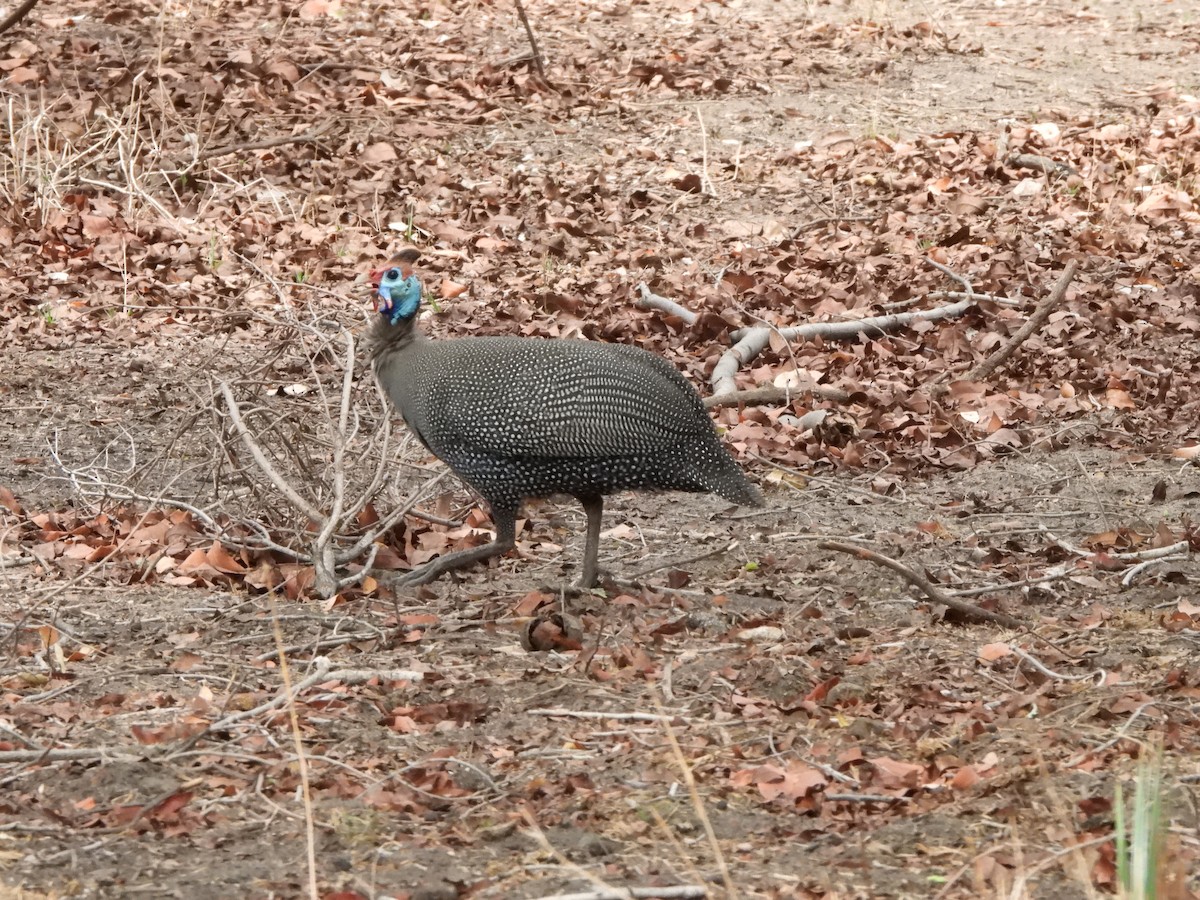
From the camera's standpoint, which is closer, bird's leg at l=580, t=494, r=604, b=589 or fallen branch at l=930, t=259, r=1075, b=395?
bird's leg at l=580, t=494, r=604, b=589

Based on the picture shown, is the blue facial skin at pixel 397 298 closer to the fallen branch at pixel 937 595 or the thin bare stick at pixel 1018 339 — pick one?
the fallen branch at pixel 937 595

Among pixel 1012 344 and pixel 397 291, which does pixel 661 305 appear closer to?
pixel 1012 344

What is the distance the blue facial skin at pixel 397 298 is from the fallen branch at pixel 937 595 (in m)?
1.46

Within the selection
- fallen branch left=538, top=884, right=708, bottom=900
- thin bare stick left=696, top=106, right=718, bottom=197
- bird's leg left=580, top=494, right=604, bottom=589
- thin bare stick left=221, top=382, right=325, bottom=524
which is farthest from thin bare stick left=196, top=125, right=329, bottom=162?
fallen branch left=538, top=884, right=708, bottom=900

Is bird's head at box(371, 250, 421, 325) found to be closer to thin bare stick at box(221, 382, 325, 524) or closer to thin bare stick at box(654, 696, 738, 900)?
thin bare stick at box(221, 382, 325, 524)

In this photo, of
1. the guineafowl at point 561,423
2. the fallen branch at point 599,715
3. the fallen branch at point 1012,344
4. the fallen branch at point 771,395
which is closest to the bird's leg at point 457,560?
the guineafowl at point 561,423

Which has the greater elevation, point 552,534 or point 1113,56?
point 1113,56

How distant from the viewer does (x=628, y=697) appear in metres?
3.67

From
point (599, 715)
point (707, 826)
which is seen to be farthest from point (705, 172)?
point (707, 826)

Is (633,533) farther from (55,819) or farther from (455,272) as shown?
(455,272)

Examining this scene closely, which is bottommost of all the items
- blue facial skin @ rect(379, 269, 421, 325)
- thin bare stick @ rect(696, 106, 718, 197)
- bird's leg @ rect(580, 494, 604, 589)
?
bird's leg @ rect(580, 494, 604, 589)

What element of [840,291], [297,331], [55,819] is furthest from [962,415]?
[55,819]

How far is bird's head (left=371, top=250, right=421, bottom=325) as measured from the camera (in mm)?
4641

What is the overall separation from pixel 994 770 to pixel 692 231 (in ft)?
17.6
